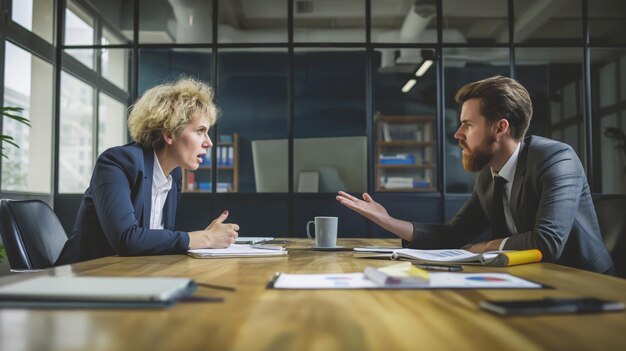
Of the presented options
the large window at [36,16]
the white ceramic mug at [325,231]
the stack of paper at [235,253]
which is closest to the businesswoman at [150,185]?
the stack of paper at [235,253]

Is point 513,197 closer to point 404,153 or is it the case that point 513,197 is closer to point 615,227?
point 615,227

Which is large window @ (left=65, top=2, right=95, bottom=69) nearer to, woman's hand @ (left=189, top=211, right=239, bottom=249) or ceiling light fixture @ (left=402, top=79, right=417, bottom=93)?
woman's hand @ (left=189, top=211, right=239, bottom=249)

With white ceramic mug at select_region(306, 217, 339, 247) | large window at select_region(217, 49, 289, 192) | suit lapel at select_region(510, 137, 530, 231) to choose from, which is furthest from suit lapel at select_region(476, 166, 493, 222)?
large window at select_region(217, 49, 289, 192)

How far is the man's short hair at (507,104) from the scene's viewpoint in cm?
211

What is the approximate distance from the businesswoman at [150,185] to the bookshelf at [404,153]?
641 centimetres

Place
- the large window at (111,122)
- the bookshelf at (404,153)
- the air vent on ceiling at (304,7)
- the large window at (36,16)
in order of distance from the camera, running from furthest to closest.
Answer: the bookshelf at (404,153), the large window at (111,122), the air vent on ceiling at (304,7), the large window at (36,16)

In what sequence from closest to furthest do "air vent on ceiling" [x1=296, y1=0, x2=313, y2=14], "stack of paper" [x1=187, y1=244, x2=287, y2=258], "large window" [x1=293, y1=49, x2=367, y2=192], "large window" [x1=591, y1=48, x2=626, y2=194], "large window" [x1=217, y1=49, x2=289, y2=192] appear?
1. "stack of paper" [x1=187, y1=244, x2=287, y2=258]
2. "air vent on ceiling" [x1=296, y1=0, x2=313, y2=14]
3. "large window" [x1=591, y1=48, x2=626, y2=194]
4. "large window" [x1=217, y1=49, x2=289, y2=192]
5. "large window" [x1=293, y1=49, x2=367, y2=192]

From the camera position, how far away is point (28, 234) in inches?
65.2

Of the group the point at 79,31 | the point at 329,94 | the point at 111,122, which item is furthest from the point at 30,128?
the point at 329,94

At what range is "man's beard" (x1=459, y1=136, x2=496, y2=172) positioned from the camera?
6.95ft

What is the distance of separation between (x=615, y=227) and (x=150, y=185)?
1673mm

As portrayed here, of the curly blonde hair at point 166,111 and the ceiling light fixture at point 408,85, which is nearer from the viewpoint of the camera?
the curly blonde hair at point 166,111

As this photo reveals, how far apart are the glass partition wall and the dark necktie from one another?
121 cm

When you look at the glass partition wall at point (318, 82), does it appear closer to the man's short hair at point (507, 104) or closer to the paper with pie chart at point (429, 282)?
the man's short hair at point (507, 104)
